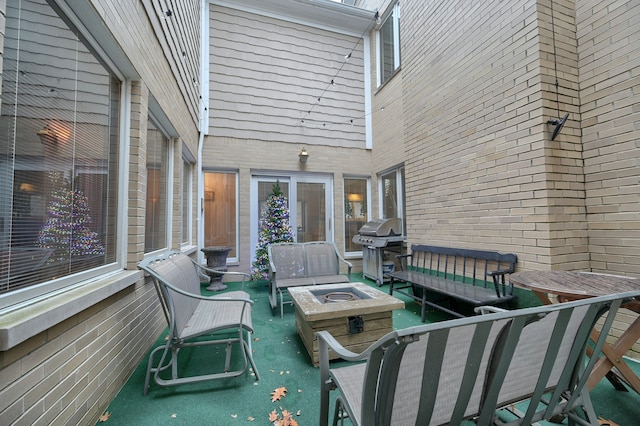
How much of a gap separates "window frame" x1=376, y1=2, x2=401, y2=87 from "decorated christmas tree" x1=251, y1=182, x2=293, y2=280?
3.47 meters

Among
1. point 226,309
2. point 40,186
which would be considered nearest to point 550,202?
point 226,309

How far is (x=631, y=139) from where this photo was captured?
2324mm

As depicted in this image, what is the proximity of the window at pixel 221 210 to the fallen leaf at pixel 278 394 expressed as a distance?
387 centimetres

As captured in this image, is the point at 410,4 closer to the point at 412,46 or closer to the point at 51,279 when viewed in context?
the point at 412,46

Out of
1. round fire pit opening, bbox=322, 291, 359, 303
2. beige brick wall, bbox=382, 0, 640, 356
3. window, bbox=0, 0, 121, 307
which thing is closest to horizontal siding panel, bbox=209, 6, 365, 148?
beige brick wall, bbox=382, 0, 640, 356

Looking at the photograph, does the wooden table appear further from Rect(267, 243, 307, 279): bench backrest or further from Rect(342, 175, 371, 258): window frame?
Rect(342, 175, 371, 258): window frame

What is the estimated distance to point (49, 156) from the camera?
4.70 ft

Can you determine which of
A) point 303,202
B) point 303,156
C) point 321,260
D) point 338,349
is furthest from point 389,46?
point 338,349

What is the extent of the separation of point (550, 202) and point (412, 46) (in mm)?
3298

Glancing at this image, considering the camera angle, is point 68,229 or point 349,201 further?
point 349,201

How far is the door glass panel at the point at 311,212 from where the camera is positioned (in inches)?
238

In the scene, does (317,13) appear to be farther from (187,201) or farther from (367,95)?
(187,201)

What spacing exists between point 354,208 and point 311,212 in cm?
106

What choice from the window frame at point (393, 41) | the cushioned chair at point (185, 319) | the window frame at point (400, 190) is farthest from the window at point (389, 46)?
the cushioned chair at point (185, 319)
